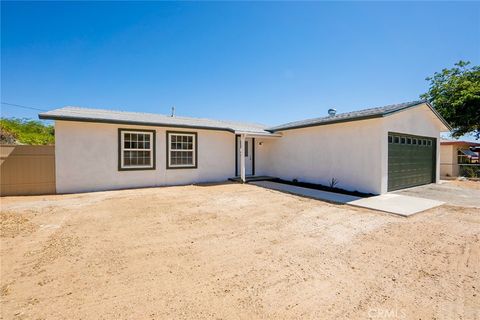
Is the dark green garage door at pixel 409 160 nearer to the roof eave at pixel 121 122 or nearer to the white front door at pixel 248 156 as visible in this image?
the white front door at pixel 248 156

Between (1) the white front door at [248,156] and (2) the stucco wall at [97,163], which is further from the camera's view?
(1) the white front door at [248,156]

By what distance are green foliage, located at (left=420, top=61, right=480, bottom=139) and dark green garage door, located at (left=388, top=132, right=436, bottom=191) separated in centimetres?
688

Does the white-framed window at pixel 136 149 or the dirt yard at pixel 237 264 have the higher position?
the white-framed window at pixel 136 149

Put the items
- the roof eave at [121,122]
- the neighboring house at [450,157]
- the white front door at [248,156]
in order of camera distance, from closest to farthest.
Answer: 1. the roof eave at [121,122]
2. the white front door at [248,156]
3. the neighboring house at [450,157]

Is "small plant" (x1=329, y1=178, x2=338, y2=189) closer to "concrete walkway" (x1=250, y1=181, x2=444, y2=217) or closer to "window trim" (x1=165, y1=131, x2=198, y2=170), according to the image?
"concrete walkway" (x1=250, y1=181, x2=444, y2=217)

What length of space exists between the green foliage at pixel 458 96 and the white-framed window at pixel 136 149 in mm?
20453

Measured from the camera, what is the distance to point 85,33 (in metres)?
10.1

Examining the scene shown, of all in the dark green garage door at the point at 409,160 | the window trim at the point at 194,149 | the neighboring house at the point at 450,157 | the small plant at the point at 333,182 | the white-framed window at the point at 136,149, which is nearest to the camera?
the dark green garage door at the point at 409,160

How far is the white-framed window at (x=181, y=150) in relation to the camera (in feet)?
35.4

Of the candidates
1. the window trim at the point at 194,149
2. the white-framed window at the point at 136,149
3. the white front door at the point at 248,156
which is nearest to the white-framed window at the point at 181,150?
the window trim at the point at 194,149

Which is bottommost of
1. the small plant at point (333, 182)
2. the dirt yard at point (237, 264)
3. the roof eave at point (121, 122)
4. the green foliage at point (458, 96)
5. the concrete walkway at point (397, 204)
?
the dirt yard at point (237, 264)

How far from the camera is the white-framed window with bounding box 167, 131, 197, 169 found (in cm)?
1078

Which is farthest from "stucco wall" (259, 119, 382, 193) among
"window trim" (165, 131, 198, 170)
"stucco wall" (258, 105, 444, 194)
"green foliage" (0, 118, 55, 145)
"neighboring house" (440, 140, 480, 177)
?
"green foliage" (0, 118, 55, 145)

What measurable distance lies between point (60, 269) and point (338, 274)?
3.88 m
